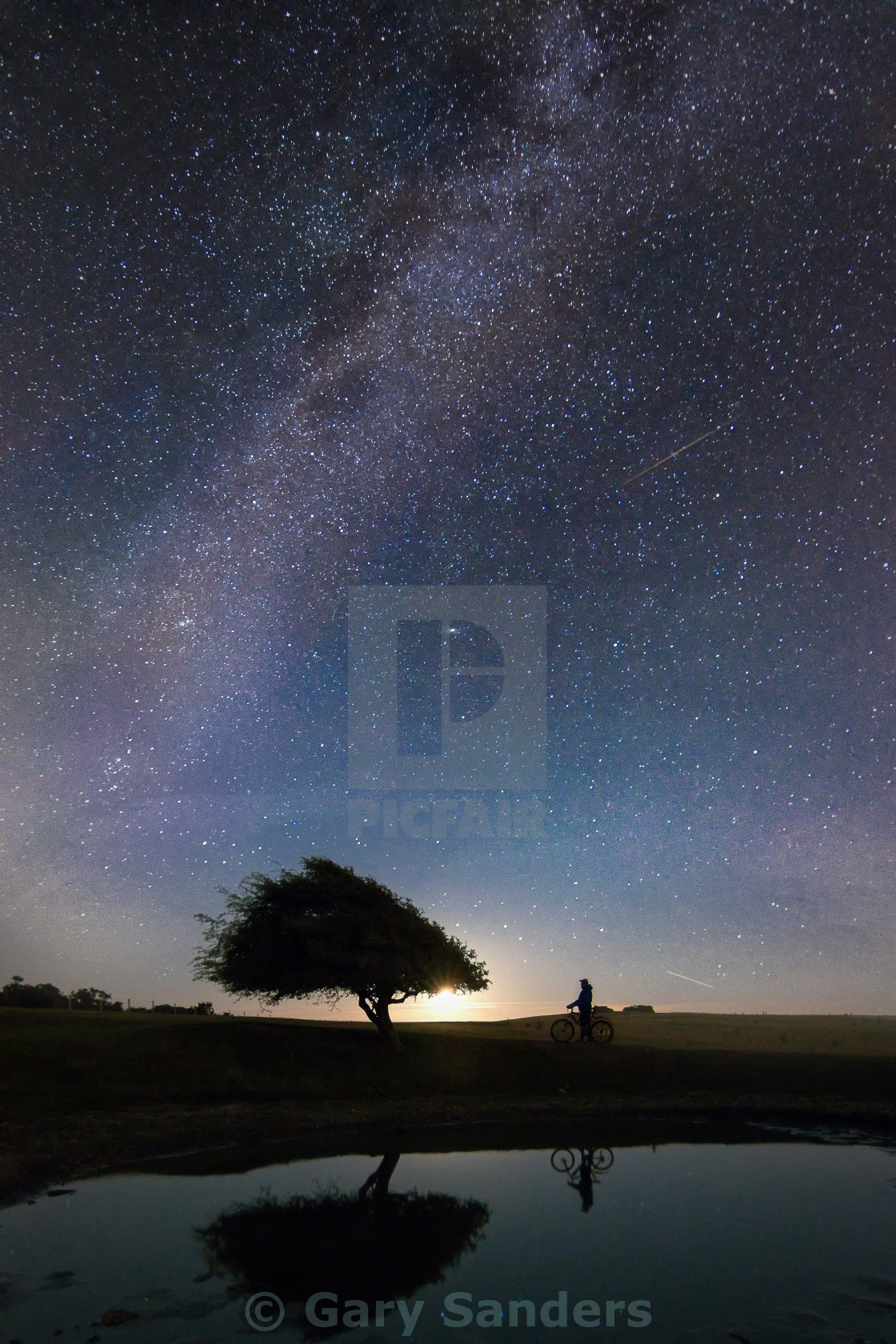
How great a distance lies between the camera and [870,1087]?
28281 mm

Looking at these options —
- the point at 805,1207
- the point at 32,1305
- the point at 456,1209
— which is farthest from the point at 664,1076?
the point at 32,1305

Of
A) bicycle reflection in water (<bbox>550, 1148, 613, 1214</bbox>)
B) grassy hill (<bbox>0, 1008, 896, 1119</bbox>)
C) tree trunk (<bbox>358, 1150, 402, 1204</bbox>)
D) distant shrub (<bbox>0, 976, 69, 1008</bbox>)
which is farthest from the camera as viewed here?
distant shrub (<bbox>0, 976, 69, 1008</bbox>)

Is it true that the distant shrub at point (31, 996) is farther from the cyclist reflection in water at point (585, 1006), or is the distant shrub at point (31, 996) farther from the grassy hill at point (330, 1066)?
the cyclist reflection in water at point (585, 1006)

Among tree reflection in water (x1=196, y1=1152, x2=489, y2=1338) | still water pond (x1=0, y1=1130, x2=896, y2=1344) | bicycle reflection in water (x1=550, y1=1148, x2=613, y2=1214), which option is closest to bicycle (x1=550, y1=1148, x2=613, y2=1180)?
bicycle reflection in water (x1=550, y1=1148, x2=613, y2=1214)

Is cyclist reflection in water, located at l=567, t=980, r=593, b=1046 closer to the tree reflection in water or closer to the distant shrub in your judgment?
the tree reflection in water

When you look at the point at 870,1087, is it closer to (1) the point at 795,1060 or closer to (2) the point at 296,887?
(1) the point at 795,1060

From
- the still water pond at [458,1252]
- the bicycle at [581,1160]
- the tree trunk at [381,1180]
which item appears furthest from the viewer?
the bicycle at [581,1160]

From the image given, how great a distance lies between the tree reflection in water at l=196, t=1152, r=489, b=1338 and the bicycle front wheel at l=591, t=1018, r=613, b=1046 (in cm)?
2116

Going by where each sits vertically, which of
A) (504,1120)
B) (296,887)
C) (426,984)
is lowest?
(504,1120)

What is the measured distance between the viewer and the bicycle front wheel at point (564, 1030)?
3503cm

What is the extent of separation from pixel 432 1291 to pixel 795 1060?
27987mm

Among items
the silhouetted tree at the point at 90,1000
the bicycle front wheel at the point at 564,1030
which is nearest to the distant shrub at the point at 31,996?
the silhouetted tree at the point at 90,1000

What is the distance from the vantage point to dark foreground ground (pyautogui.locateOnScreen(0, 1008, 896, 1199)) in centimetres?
2052

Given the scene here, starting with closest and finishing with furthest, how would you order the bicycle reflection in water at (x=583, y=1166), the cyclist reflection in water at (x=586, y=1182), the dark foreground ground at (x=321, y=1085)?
the cyclist reflection in water at (x=586, y=1182) < the bicycle reflection in water at (x=583, y=1166) < the dark foreground ground at (x=321, y=1085)
